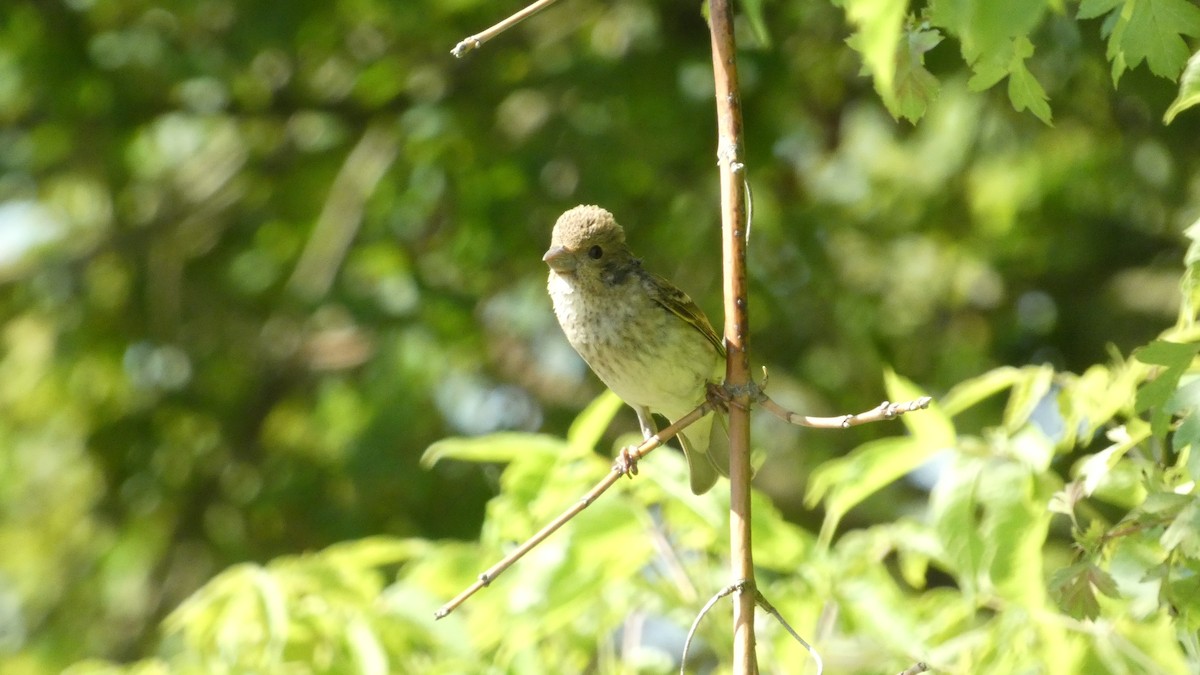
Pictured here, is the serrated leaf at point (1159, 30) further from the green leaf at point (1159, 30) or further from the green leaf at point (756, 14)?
the green leaf at point (756, 14)

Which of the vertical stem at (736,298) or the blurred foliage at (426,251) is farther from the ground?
the vertical stem at (736,298)

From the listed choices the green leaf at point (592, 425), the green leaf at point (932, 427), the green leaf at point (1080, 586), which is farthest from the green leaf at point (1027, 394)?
the green leaf at point (592, 425)

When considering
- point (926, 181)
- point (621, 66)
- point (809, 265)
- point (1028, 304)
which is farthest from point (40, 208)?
point (1028, 304)

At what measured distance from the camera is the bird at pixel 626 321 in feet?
12.8

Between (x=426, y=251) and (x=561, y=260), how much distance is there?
12.4ft

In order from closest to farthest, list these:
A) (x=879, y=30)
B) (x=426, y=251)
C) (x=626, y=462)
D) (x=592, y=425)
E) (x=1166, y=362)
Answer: (x=879, y=30) → (x=1166, y=362) → (x=626, y=462) → (x=592, y=425) → (x=426, y=251)

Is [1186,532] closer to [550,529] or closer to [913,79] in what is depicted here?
[913,79]

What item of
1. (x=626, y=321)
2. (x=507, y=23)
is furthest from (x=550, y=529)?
(x=626, y=321)

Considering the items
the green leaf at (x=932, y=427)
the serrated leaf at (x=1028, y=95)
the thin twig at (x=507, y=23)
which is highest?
the thin twig at (x=507, y=23)

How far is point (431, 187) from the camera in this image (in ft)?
23.3

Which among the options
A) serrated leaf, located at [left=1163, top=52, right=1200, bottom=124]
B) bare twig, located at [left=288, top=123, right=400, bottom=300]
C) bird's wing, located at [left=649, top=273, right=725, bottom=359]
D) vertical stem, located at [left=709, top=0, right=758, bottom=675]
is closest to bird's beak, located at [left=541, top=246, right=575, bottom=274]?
bird's wing, located at [left=649, top=273, right=725, bottom=359]

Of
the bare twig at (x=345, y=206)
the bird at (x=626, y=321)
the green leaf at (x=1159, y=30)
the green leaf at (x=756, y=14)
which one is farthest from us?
the bare twig at (x=345, y=206)

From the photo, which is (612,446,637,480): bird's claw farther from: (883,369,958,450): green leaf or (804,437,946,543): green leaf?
(883,369,958,450): green leaf

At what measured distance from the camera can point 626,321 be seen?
3986 millimetres
